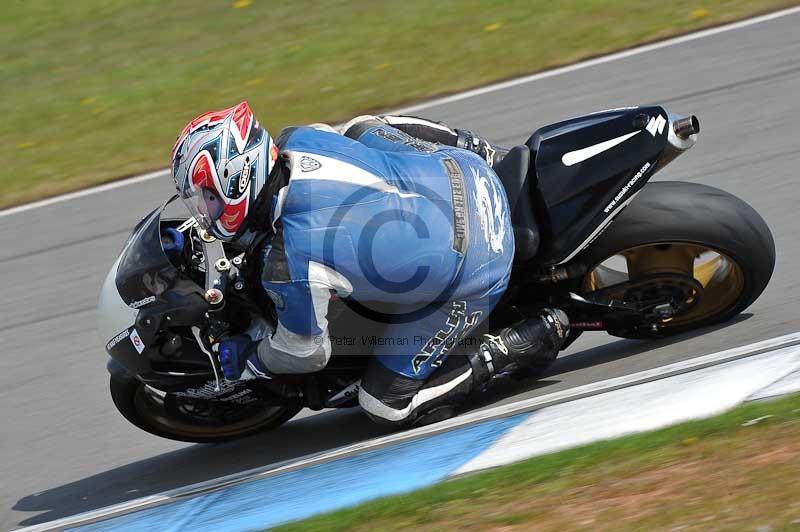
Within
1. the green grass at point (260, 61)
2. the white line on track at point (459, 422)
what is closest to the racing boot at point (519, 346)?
the white line on track at point (459, 422)

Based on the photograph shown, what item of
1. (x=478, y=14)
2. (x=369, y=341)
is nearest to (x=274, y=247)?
(x=369, y=341)

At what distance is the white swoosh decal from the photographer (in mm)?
4656

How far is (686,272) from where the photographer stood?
4859mm

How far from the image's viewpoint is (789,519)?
3.18m

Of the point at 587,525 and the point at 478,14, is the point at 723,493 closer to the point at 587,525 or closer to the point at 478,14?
the point at 587,525

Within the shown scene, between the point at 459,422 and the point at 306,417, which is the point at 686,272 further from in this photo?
the point at 306,417

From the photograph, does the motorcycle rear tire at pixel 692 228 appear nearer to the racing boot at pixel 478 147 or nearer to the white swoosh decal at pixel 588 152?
the white swoosh decal at pixel 588 152

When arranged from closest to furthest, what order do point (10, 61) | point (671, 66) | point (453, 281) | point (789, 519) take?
point (789, 519), point (453, 281), point (671, 66), point (10, 61)

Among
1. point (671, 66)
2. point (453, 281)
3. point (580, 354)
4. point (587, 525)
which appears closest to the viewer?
point (587, 525)

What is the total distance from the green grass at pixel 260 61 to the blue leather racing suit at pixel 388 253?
14.2 feet

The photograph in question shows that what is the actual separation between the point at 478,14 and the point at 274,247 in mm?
6564

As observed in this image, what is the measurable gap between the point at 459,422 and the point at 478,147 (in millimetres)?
1298

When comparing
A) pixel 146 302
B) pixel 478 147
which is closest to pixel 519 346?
pixel 478 147

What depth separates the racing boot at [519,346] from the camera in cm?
472
